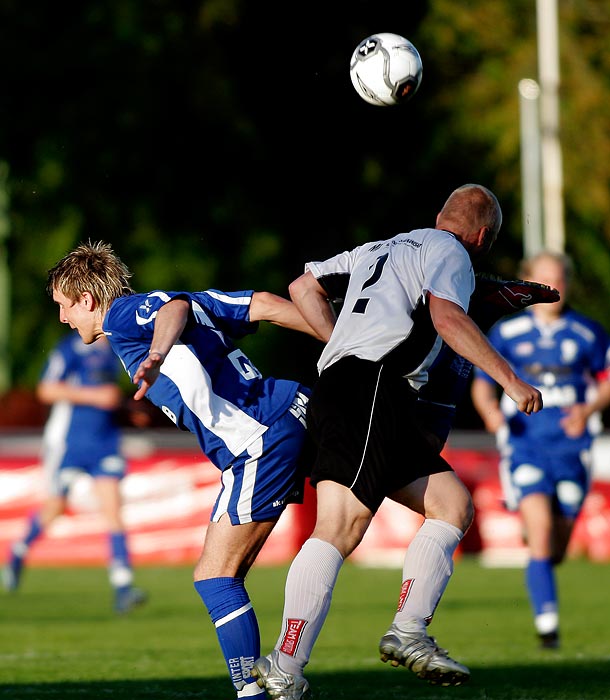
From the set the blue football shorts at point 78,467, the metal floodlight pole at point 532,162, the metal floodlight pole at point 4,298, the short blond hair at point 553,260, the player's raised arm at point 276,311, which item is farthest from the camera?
the metal floodlight pole at point 4,298

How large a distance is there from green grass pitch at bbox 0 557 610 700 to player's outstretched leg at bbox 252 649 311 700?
50.4 inches

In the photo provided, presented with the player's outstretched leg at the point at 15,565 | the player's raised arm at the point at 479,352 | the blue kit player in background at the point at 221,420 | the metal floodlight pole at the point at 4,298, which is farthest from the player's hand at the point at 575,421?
the metal floodlight pole at the point at 4,298

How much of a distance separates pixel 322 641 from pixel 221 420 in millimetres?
4007

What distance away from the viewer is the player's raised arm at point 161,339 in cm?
569

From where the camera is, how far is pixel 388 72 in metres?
7.46

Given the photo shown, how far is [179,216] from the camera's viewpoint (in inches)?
1064

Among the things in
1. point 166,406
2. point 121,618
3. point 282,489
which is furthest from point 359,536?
point 121,618

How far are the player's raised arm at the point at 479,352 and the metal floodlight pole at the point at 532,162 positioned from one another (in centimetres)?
1717

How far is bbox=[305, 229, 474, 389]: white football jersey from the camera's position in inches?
237

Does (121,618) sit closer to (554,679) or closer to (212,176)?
(554,679)

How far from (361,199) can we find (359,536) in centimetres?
2133

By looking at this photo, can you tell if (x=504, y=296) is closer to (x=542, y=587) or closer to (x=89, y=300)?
(x=89, y=300)

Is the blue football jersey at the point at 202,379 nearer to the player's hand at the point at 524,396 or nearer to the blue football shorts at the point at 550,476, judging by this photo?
the player's hand at the point at 524,396

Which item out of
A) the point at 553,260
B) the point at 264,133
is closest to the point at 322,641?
the point at 553,260
